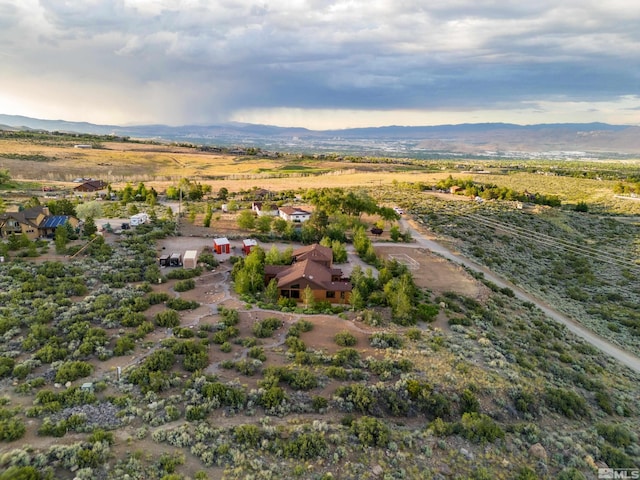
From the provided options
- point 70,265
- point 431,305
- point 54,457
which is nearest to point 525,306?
point 431,305

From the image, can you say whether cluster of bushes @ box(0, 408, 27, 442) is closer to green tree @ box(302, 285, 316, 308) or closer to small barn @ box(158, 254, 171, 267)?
green tree @ box(302, 285, 316, 308)

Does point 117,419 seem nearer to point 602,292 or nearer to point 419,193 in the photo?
point 602,292

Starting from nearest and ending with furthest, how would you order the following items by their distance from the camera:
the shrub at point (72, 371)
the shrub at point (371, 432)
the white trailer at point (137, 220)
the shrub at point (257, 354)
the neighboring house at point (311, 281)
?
the shrub at point (371, 432) → the shrub at point (72, 371) → the shrub at point (257, 354) → the neighboring house at point (311, 281) → the white trailer at point (137, 220)

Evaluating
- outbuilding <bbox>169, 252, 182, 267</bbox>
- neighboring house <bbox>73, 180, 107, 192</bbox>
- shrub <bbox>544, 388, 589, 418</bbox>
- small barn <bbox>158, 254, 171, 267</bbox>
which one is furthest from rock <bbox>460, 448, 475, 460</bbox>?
neighboring house <bbox>73, 180, 107, 192</bbox>

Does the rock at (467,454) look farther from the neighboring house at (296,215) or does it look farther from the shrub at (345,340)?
the neighboring house at (296,215)

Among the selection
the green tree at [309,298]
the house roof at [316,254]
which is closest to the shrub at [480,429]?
the green tree at [309,298]
